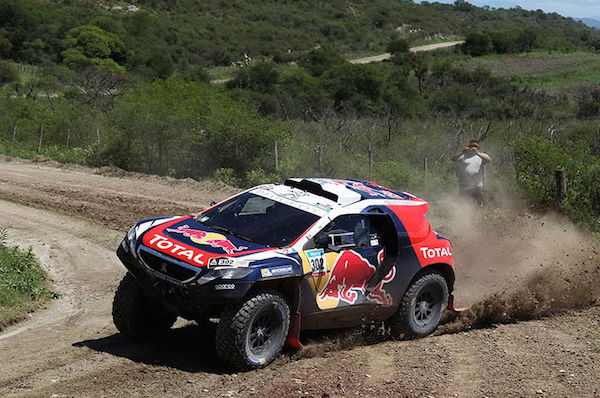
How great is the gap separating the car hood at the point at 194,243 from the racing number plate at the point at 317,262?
18.0 inches

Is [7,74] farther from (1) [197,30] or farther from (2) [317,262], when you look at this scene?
(2) [317,262]

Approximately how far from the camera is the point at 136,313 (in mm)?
8023

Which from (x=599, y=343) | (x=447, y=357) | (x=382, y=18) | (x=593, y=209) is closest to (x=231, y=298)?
(x=447, y=357)

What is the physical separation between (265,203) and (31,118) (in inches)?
993

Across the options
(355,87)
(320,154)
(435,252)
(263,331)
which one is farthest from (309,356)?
(355,87)

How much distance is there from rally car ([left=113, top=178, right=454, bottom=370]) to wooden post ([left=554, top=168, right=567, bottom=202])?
26.4ft

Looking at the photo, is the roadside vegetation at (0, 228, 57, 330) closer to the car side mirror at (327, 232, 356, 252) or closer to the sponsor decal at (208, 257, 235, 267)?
the sponsor decal at (208, 257, 235, 267)

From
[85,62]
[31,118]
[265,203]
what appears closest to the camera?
[265,203]

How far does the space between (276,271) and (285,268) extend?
0.14m

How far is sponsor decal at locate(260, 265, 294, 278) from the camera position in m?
7.17

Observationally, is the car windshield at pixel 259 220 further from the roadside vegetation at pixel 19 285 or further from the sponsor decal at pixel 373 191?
the roadside vegetation at pixel 19 285

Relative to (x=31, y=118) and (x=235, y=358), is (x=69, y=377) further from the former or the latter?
(x=31, y=118)

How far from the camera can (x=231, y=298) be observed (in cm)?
699

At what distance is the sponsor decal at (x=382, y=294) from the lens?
8367 millimetres
